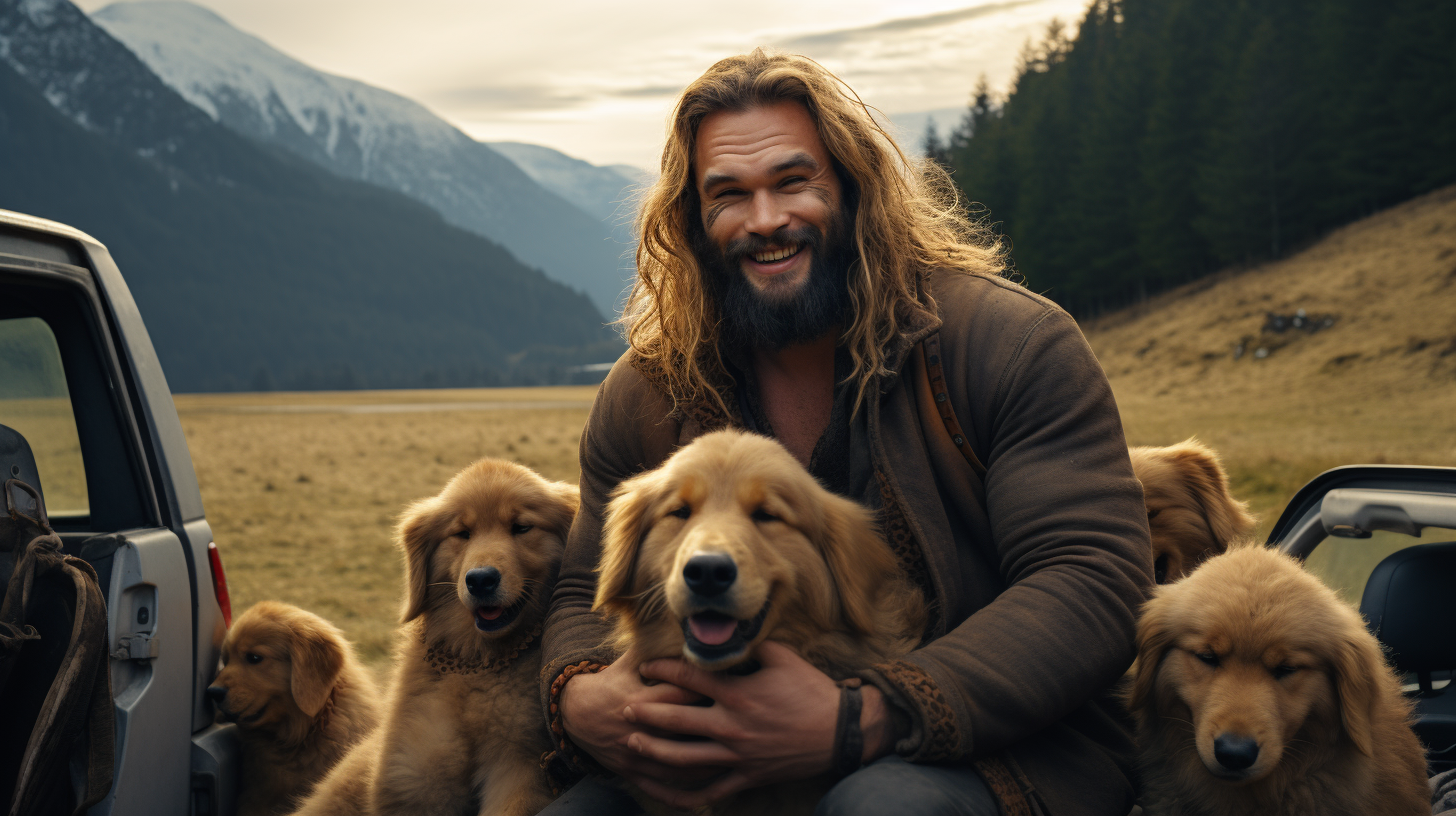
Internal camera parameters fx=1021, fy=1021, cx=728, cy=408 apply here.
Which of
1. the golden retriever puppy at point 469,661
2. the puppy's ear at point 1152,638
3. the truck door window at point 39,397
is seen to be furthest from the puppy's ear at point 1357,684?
the truck door window at point 39,397

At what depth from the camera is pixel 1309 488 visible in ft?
12.0

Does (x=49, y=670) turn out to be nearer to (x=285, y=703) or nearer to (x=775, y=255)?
(x=285, y=703)

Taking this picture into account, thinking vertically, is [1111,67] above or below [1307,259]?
above

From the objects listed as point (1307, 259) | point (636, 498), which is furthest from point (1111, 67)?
A: point (636, 498)

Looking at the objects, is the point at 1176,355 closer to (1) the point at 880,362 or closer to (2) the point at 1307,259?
(2) the point at 1307,259

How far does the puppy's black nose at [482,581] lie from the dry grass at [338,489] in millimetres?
5533

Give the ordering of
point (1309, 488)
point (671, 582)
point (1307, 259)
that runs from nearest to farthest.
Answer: point (671, 582) → point (1309, 488) → point (1307, 259)

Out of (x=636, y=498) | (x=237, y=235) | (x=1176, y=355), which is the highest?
(x=636, y=498)

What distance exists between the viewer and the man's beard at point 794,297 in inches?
120

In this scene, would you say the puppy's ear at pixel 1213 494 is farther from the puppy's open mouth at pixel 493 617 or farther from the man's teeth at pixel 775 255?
the puppy's open mouth at pixel 493 617

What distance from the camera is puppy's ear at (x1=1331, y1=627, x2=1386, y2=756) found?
8.02 feet

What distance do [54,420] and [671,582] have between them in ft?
6.80

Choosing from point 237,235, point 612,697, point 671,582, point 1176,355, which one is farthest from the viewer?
point 237,235

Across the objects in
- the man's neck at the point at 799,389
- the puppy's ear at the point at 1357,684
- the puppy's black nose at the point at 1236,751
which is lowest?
the puppy's black nose at the point at 1236,751
